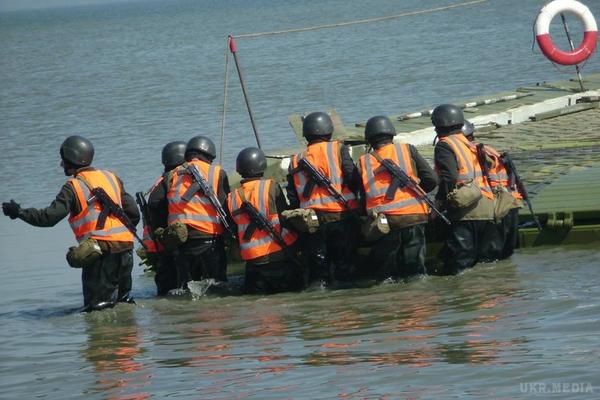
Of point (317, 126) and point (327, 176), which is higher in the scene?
point (317, 126)

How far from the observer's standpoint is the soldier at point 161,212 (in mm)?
12391

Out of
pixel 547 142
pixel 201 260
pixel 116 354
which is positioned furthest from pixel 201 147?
pixel 547 142

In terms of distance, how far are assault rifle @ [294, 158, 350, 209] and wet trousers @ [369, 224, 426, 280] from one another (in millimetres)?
469

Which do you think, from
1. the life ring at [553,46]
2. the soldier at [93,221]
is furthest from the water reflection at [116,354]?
the life ring at [553,46]

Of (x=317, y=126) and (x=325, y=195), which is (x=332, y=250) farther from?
(x=317, y=126)

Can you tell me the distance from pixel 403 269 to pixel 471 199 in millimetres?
886

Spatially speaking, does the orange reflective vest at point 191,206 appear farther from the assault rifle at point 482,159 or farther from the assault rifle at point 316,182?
the assault rifle at point 482,159

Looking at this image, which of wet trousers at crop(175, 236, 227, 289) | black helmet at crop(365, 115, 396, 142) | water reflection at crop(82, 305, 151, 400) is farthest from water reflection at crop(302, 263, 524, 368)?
wet trousers at crop(175, 236, 227, 289)

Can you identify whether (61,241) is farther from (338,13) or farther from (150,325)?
(338,13)

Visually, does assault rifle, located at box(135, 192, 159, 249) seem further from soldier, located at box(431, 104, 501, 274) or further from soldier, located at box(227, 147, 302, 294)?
soldier, located at box(431, 104, 501, 274)

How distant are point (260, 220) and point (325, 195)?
1.96ft

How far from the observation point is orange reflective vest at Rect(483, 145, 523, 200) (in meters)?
12.3

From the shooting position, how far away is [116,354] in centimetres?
1023

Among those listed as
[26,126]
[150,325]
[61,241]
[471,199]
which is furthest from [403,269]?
[26,126]
